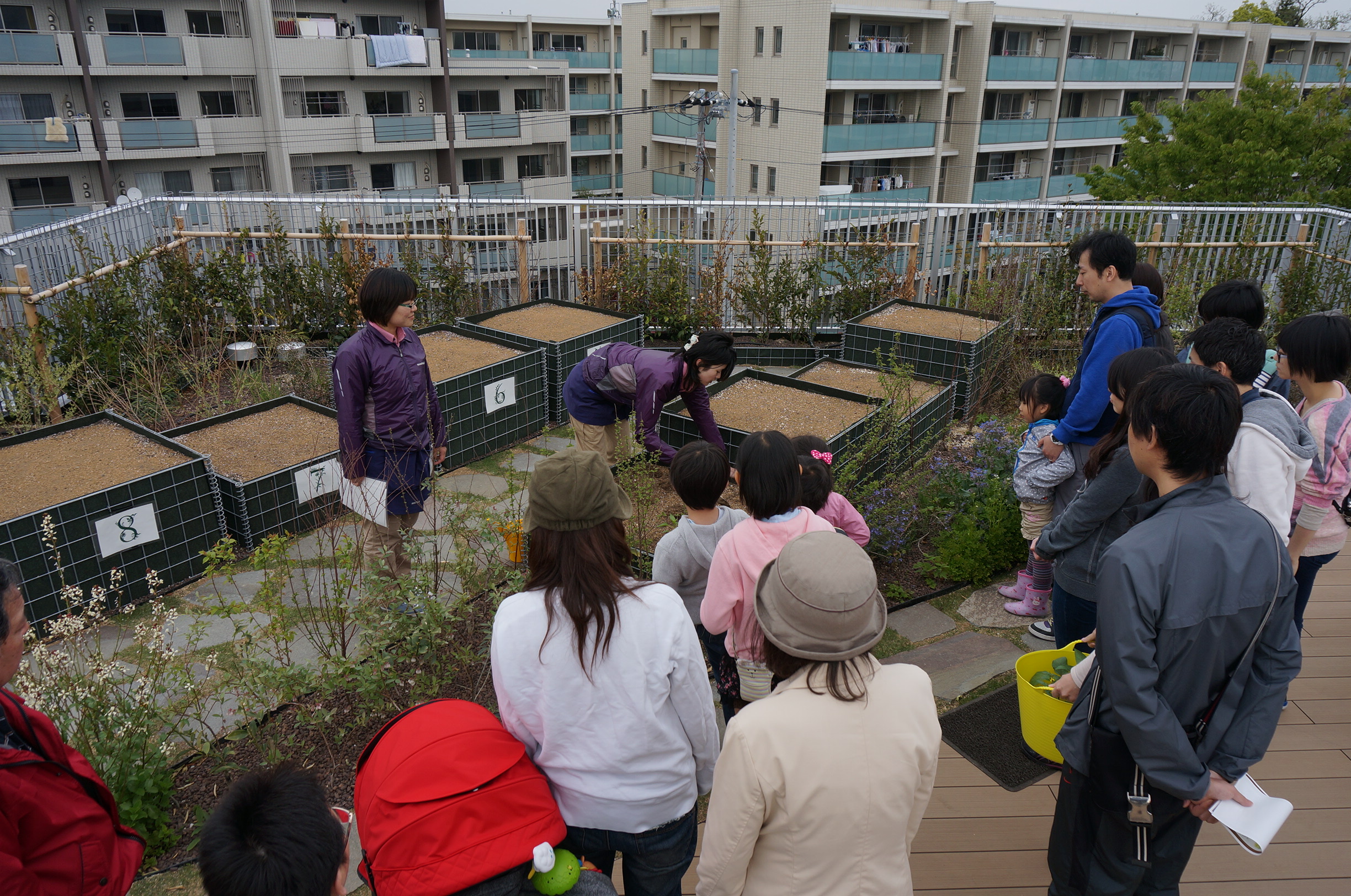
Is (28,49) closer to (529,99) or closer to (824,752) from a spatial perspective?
(529,99)

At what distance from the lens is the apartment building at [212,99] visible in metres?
20.7

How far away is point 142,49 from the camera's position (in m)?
21.5

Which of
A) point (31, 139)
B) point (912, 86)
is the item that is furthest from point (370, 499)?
point (912, 86)

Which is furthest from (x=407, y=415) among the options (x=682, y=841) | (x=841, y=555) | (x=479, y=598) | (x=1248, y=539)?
(x=1248, y=539)

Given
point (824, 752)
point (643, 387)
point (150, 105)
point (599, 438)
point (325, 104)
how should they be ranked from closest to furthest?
point (824, 752) < point (643, 387) < point (599, 438) < point (150, 105) < point (325, 104)

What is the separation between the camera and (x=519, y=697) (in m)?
1.70

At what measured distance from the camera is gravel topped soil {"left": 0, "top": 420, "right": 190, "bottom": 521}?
393 centimetres

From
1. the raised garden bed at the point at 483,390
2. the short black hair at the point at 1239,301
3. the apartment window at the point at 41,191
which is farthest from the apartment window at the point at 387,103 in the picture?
the short black hair at the point at 1239,301

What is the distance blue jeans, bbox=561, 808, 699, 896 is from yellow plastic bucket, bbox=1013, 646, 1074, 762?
4.19ft

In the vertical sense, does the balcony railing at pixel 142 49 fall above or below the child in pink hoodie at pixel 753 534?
above

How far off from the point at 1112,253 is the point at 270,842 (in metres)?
3.43

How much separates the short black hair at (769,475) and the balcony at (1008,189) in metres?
31.1

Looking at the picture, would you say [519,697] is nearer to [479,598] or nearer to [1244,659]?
[1244,659]

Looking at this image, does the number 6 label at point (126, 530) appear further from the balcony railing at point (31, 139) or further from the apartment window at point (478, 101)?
the apartment window at point (478, 101)
